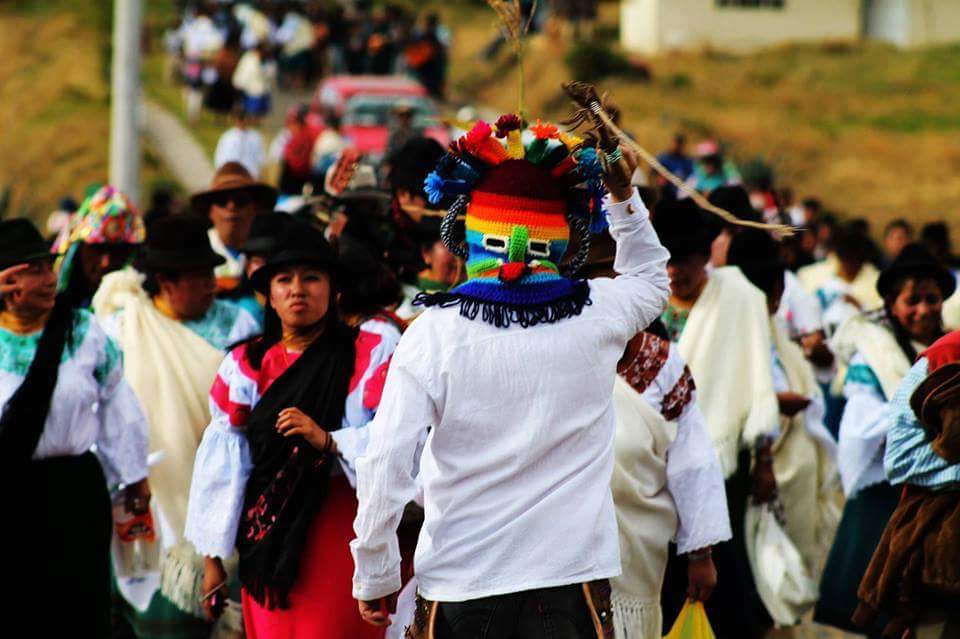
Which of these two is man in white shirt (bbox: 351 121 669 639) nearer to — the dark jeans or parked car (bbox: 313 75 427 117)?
the dark jeans

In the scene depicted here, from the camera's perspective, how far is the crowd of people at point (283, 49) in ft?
112

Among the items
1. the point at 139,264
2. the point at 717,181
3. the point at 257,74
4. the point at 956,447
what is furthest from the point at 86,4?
the point at 956,447

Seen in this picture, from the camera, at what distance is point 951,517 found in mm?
6070

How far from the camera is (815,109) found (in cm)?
3788

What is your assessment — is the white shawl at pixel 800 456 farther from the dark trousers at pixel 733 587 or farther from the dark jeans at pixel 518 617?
the dark jeans at pixel 518 617

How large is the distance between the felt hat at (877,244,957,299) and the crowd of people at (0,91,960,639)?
0.02 metres

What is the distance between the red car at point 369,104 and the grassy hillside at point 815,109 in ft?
10.7

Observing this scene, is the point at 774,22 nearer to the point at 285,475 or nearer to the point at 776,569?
the point at 776,569

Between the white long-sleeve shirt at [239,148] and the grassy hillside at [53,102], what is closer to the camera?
the white long-sleeve shirt at [239,148]

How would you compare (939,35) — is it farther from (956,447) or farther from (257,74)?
(956,447)

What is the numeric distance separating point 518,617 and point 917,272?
380cm

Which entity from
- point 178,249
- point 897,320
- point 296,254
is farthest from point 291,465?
point 897,320

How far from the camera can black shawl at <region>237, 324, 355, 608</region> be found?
5.72m

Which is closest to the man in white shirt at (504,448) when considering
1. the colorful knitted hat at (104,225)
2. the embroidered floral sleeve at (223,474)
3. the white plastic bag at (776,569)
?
the embroidered floral sleeve at (223,474)
